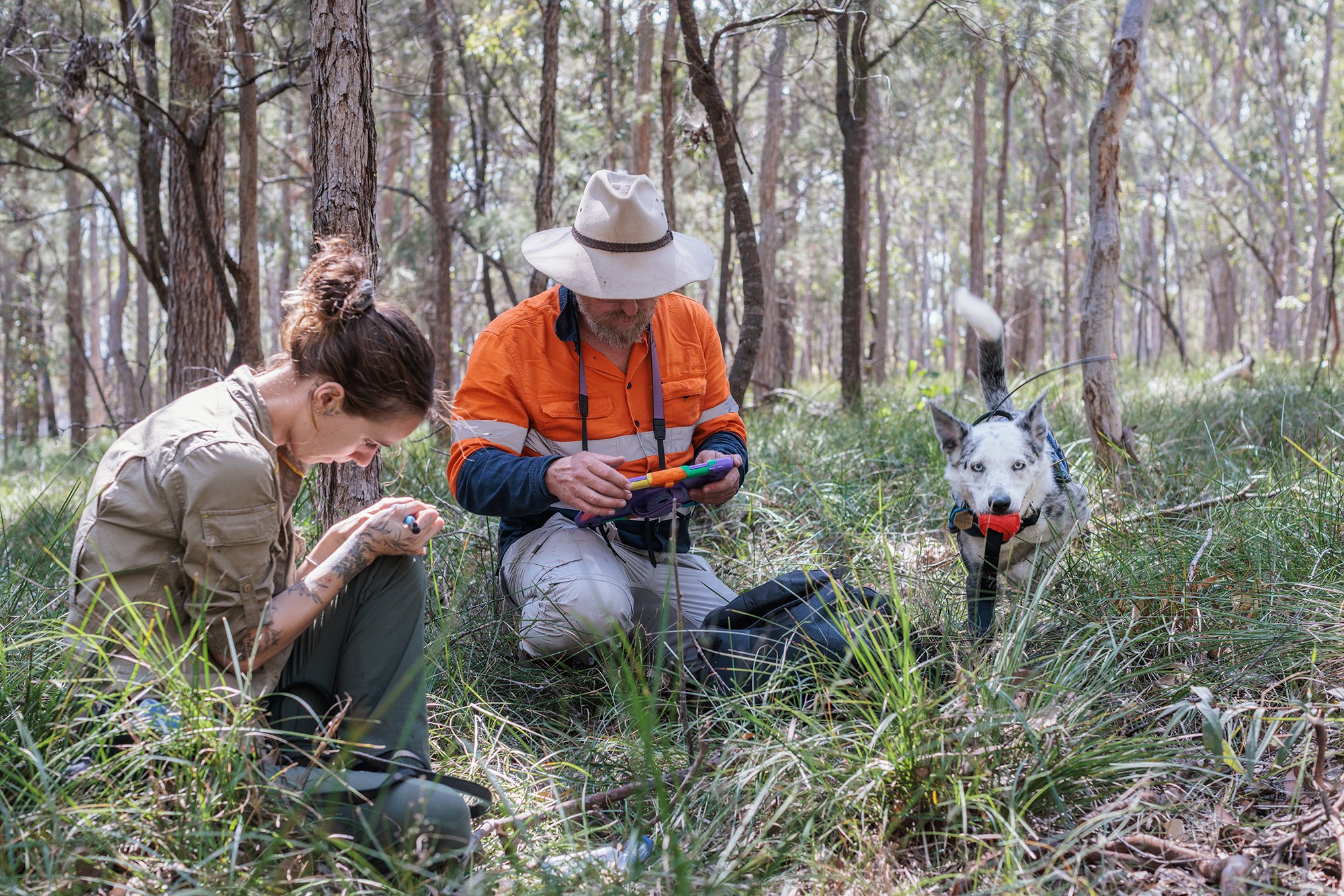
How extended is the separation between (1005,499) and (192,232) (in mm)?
6061

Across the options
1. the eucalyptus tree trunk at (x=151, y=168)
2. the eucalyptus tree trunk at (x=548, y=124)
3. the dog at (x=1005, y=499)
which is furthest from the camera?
the eucalyptus tree trunk at (x=548, y=124)

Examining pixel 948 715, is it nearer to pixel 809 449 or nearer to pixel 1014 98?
pixel 809 449

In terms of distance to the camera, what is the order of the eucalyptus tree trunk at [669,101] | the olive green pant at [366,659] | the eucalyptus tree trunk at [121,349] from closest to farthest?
the olive green pant at [366,659] → the eucalyptus tree trunk at [669,101] → the eucalyptus tree trunk at [121,349]

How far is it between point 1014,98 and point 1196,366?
11.6 meters

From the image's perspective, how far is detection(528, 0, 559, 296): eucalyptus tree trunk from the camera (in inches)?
285

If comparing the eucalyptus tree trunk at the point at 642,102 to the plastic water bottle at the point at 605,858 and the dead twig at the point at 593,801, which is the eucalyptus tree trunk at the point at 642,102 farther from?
the plastic water bottle at the point at 605,858

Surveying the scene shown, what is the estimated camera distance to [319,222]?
3.40m

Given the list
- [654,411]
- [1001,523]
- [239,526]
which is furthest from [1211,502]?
[239,526]

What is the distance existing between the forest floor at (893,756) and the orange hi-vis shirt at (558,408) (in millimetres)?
465

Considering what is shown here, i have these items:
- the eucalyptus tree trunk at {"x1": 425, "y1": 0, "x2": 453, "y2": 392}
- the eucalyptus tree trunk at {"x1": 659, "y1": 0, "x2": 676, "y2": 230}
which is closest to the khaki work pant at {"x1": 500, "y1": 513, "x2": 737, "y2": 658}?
the eucalyptus tree trunk at {"x1": 659, "y1": 0, "x2": 676, "y2": 230}

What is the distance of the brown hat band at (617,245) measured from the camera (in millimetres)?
3240

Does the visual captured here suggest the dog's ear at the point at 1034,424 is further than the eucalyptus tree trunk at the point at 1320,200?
No

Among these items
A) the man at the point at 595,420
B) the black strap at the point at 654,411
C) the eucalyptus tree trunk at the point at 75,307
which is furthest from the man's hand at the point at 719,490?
the eucalyptus tree trunk at the point at 75,307

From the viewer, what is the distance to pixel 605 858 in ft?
6.40
